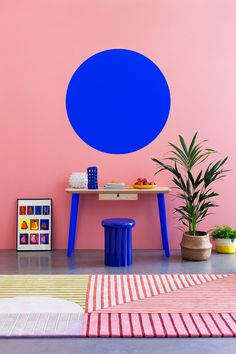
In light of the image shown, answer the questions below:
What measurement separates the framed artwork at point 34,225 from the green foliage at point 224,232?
1.95 meters

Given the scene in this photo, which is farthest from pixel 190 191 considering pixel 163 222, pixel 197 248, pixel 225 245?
pixel 225 245

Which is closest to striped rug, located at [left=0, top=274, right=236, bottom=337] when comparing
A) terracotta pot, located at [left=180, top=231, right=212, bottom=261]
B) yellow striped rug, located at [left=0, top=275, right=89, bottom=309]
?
yellow striped rug, located at [left=0, top=275, right=89, bottom=309]

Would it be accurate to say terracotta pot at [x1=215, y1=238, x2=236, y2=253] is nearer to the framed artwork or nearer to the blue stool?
the blue stool

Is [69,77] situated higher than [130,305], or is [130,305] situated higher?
[69,77]

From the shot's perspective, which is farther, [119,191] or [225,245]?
[225,245]

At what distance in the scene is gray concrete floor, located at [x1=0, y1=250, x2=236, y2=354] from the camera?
88.2 inches

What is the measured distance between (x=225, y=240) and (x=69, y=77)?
263cm

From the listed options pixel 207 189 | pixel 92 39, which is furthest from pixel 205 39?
pixel 207 189

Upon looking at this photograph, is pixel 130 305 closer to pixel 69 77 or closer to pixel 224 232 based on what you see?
pixel 224 232

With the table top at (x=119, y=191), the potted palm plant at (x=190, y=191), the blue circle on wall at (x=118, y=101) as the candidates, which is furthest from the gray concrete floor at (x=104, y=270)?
the blue circle on wall at (x=118, y=101)

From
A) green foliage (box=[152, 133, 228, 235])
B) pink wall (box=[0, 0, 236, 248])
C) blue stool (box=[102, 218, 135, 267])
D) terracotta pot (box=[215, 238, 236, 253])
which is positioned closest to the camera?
blue stool (box=[102, 218, 135, 267])

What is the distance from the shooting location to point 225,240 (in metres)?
4.54

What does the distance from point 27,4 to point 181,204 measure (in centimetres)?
299

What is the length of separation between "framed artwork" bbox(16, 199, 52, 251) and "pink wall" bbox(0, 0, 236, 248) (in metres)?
0.09
